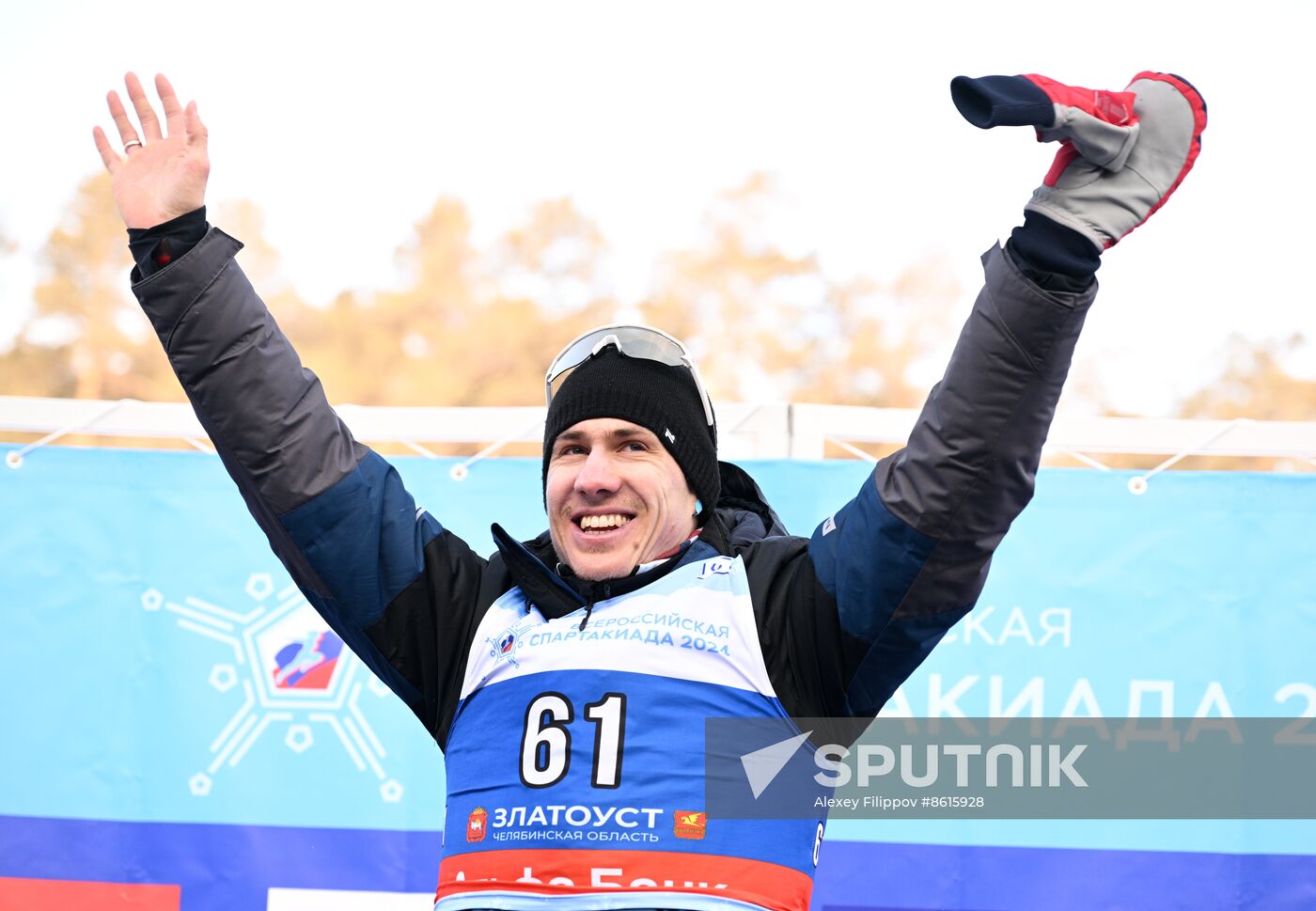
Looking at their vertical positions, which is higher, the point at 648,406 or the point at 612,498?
the point at 648,406

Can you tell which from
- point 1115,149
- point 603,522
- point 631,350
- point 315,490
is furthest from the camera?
point 631,350

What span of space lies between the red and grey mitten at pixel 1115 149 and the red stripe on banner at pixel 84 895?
11.3 feet

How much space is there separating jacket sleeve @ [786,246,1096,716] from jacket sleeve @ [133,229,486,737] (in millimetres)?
711

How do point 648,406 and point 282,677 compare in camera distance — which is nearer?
point 648,406

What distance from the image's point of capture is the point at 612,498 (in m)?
2.34

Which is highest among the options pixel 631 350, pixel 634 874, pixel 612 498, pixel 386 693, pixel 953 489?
pixel 631 350

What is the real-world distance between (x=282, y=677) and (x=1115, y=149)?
315cm

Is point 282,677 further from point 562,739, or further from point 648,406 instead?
point 562,739

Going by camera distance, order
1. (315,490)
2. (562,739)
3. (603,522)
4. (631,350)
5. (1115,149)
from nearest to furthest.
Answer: (1115,149) < (562,739) < (315,490) < (603,522) < (631,350)

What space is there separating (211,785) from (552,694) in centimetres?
237

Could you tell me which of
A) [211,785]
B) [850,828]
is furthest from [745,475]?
[211,785]

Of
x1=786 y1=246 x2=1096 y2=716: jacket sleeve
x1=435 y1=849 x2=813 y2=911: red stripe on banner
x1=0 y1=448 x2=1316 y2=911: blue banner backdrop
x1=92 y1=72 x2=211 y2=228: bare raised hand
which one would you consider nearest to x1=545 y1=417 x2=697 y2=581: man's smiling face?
x1=786 y1=246 x2=1096 y2=716: jacket sleeve

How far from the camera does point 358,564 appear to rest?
88.0 inches

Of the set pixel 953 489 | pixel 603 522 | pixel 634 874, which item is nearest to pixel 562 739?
pixel 634 874
